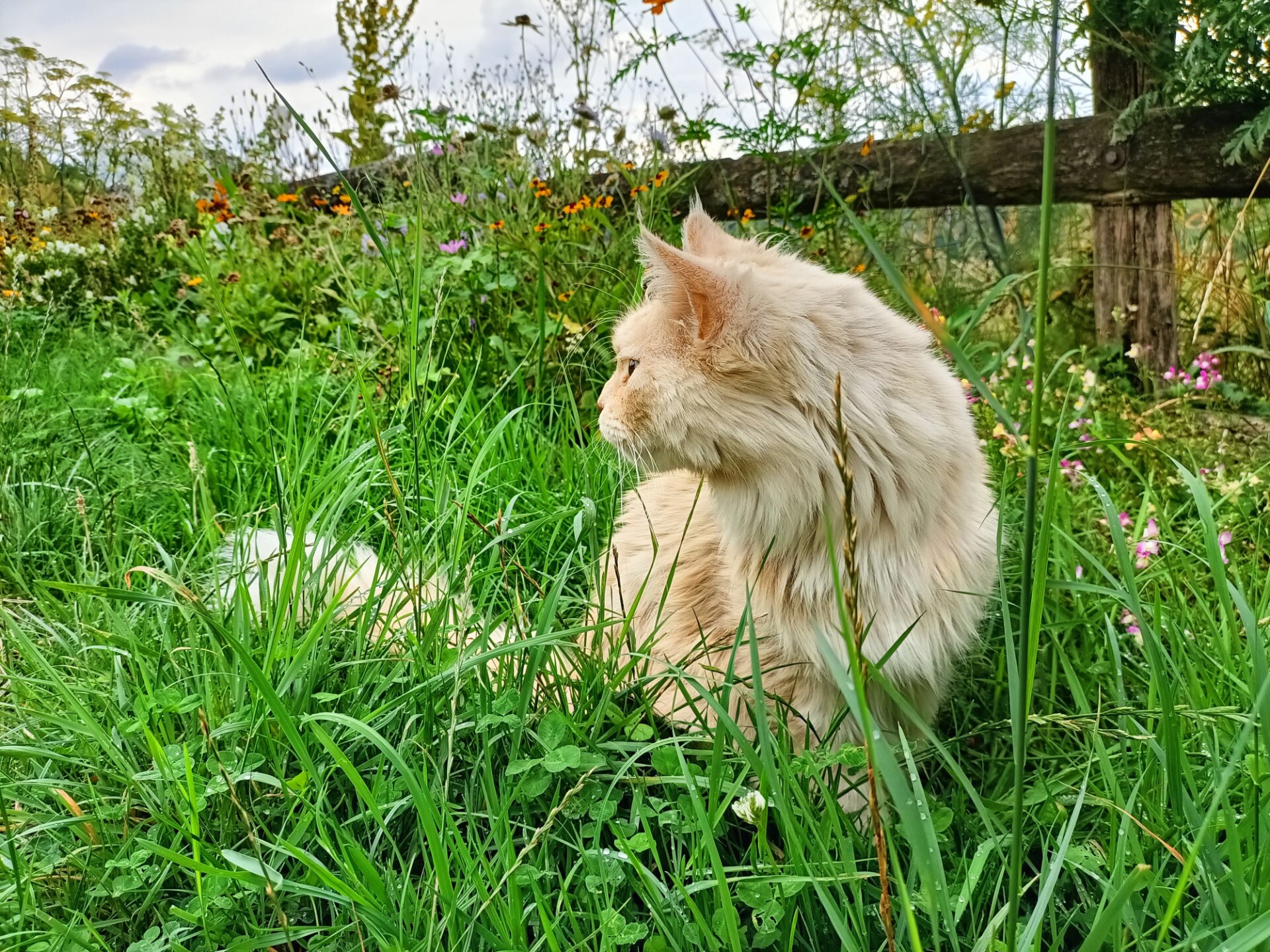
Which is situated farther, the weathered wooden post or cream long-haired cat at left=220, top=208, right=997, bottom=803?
the weathered wooden post

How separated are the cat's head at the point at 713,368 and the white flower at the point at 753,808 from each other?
570 millimetres

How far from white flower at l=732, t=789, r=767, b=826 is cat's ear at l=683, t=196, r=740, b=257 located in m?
1.12

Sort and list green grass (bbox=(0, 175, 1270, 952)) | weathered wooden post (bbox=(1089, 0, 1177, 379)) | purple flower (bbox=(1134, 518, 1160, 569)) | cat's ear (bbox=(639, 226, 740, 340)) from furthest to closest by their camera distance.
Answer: weathered wooden post (bbox=(1089, 0, 1177, 379)) → purple flower (bbox=(1134, 518, 1160, 569)) → cat's ear (bbox=(639, 226, 740, 340)) → green grass (bbox=(0, 175, 1270, 952))

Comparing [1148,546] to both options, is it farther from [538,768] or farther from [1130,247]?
[1130,247]

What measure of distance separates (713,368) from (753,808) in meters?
0.71

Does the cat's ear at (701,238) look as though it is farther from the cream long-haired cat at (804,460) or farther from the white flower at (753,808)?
the white flower at (753,808)

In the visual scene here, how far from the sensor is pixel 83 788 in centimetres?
119

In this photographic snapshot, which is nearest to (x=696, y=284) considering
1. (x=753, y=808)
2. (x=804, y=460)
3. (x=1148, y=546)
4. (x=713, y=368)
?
(x=713, y=368)

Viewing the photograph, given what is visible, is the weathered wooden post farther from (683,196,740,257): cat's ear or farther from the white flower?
the white flower

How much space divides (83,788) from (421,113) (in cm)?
238

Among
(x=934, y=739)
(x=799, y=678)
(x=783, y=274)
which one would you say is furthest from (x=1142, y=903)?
(x=783, y=274)

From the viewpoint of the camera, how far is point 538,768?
119 cm

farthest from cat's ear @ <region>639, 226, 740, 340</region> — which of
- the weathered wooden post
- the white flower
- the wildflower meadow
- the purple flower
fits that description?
the weathered wooden post

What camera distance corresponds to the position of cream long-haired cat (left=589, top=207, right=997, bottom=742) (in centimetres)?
132
